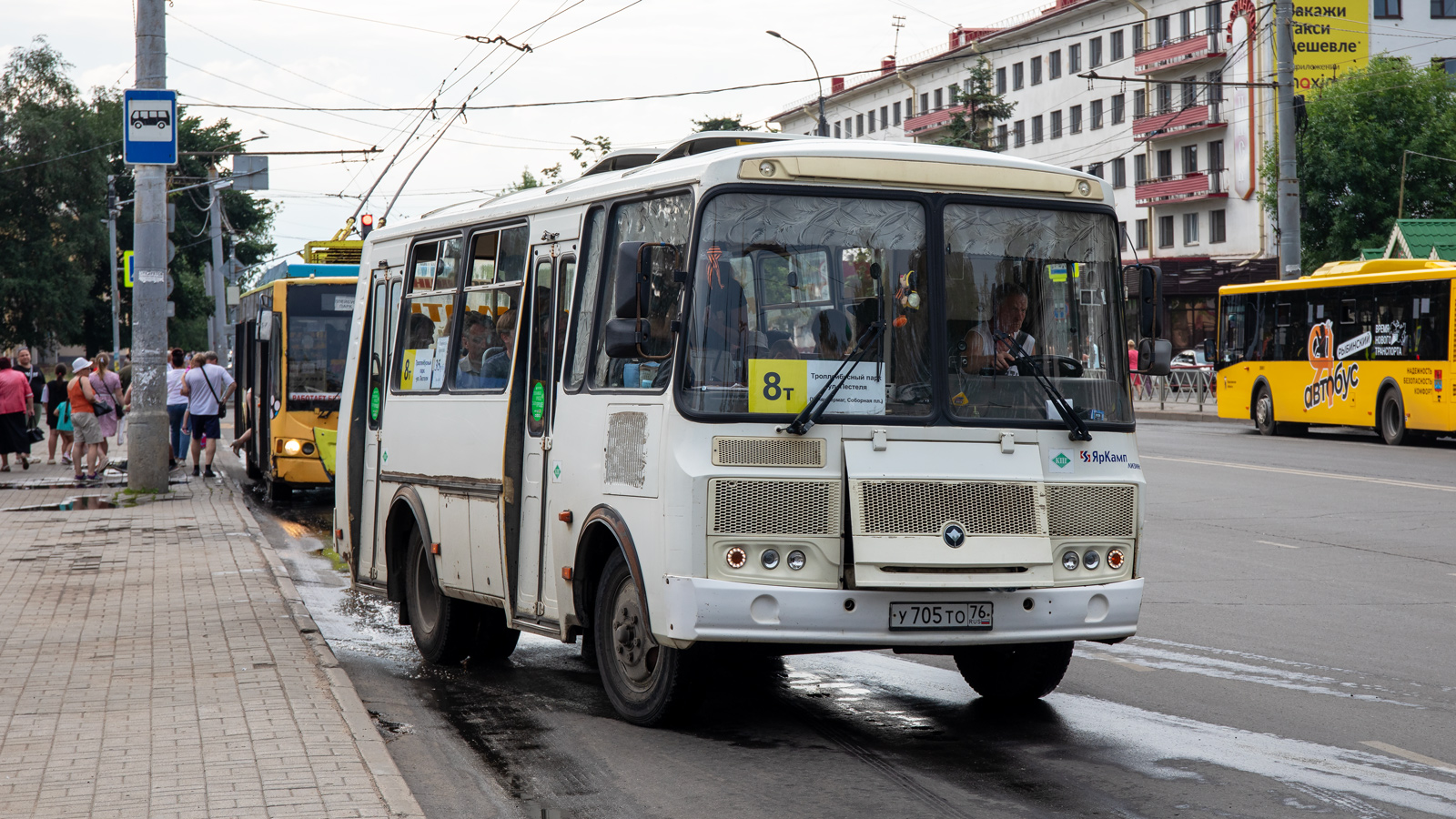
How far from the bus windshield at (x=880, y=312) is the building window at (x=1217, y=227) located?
2447 inches

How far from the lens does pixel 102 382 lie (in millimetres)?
23703

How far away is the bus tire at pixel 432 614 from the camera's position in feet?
29.8

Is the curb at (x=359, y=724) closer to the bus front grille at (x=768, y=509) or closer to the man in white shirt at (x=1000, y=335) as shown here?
the bus front grille at (x=768, y=509)

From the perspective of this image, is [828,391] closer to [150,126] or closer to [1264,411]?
[150,126]

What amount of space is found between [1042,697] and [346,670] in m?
3.88

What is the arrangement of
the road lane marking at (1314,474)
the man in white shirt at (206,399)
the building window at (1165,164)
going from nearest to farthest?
the road lane marking at (1314,474) → the man in white shirt at (206,399) → the building window at (1165,164)

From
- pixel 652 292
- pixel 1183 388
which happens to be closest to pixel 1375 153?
pixel 1183 388

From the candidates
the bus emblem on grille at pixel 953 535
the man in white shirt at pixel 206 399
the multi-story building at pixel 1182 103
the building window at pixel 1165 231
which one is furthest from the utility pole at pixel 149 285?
the building window at pixel 1165 231

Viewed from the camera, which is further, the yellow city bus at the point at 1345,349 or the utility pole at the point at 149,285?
the yellow city bus at the point at 1345,349

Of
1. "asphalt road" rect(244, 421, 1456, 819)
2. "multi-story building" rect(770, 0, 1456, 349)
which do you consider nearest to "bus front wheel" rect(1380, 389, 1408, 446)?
"asphalt road" rect(244, 421, 1456, 819)

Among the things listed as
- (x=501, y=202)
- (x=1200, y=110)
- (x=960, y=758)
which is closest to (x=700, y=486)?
(x=960, y=758)

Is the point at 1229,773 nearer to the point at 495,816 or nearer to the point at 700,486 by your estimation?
the point at 700,486

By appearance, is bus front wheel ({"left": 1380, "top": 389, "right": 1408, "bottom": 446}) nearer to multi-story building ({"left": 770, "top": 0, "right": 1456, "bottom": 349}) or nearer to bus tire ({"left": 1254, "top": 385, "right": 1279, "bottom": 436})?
bus tire ({"left": 1254, "top": 385, "right": 1279, "bottom": 436})

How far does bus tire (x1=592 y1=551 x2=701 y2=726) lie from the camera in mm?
6883
